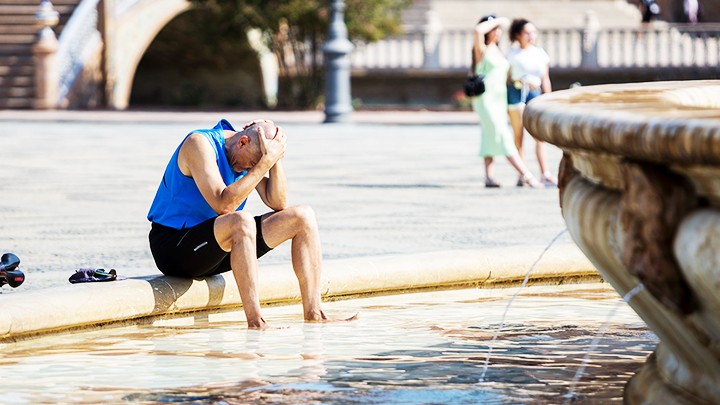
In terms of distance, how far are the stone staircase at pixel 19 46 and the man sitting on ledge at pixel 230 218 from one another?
2283 centimetres

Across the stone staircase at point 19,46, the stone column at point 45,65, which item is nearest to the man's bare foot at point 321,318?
the stone column at point 45,65

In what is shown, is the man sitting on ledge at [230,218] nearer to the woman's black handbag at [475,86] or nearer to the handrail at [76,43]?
the woman's black handbag at [475,86]

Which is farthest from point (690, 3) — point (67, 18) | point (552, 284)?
point (552, 284)

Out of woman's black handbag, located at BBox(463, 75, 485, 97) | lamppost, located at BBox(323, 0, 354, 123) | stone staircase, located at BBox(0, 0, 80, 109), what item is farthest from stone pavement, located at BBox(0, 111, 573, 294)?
stone staircase, located at BBox(0, 0, 80, 109)

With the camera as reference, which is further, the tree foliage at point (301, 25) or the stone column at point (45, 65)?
the tree foliage at point (301, 25)

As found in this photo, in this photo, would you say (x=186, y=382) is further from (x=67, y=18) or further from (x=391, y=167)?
(x=67, y=18)

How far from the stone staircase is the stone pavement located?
6394mm

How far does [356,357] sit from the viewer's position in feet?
18.0

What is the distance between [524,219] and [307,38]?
2209cm

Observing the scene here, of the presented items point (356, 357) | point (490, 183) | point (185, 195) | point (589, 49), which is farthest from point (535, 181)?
point (589, 49)

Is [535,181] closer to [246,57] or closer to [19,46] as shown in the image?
[19,46]

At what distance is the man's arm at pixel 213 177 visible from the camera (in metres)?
6.13

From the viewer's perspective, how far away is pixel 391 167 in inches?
593

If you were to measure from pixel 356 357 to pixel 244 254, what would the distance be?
780 millimetres
